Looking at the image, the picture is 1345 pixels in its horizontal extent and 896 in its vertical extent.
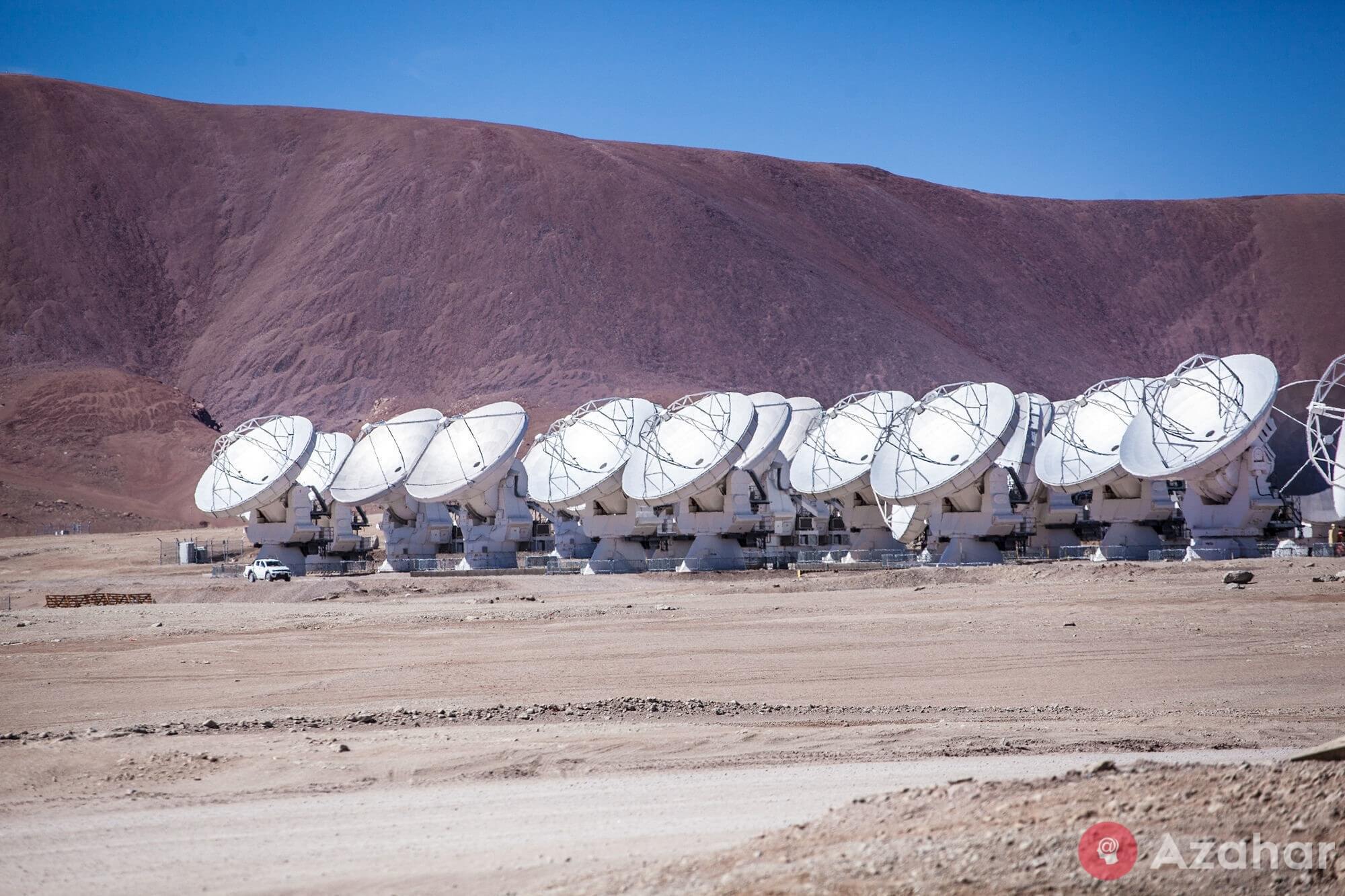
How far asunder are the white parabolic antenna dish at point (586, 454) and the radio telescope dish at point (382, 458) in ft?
14.5

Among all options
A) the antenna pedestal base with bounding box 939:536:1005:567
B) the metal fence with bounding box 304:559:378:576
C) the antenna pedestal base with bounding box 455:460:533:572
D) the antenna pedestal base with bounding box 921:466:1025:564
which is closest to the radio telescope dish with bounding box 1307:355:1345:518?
the antenna pedestal base with bounding box 921:466:1025:564

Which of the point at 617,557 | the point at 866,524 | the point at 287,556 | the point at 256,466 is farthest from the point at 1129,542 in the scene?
the point at 256,466

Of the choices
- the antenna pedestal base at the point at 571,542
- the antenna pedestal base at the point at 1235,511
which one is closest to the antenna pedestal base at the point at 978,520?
the antenna pedestal base at the point at 1235,511

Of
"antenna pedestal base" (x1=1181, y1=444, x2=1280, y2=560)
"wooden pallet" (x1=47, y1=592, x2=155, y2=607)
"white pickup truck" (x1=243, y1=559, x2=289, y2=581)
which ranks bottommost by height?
"wooden pallet" (x1=47, y1=592, x2=155, y2=607)

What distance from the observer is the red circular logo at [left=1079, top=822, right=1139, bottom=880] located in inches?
324

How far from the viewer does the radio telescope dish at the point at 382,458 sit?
52.3m

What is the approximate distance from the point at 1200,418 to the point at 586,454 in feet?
70.5

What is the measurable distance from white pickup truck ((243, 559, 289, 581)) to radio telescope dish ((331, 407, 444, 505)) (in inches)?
188

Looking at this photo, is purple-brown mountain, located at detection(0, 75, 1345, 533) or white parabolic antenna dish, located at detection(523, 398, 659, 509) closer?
white parabolic antenna dish, located at detection(523, 398, 659, 509)

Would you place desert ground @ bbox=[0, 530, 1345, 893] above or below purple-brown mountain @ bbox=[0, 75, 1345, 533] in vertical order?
below

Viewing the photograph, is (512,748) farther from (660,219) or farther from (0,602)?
(660,219)

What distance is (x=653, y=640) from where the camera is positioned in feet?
87.7

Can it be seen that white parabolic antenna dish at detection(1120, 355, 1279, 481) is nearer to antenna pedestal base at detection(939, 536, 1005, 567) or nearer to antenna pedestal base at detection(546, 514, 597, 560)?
antenna pedestal base at detection(939, 536, 1005, 567)

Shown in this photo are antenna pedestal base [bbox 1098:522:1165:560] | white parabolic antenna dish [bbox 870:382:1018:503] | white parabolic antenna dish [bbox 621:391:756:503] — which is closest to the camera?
white parabolic antenna dish [bbox 870:382:1018:503]
